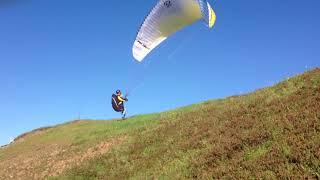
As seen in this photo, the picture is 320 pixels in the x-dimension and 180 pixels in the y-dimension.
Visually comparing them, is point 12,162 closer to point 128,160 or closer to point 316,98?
point 128,160

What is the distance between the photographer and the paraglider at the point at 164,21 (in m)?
29.9

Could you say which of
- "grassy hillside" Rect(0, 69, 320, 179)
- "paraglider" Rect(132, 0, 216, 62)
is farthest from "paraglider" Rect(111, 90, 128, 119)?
"paraglider" Rect(132, 0, 216, 62)

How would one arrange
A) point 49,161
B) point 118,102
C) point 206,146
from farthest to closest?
point 118,102 → point 49,161 → point 206,146

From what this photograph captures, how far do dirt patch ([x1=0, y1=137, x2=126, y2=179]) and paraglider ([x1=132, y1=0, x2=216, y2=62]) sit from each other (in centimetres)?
589

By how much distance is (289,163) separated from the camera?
47.5 ft

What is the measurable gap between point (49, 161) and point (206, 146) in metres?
A: 13.6

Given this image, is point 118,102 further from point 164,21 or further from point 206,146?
point 206,146

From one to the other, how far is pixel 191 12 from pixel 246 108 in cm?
842

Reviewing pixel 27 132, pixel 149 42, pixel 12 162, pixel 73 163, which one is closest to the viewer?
pixel 73 163

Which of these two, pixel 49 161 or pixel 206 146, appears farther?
pixel 49 161

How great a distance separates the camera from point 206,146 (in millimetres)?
20203

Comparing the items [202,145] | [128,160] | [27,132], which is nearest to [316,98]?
[202,145]

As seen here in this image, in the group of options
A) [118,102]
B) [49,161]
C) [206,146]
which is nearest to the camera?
[206,146]

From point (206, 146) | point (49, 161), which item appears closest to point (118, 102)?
point (49, 161)
